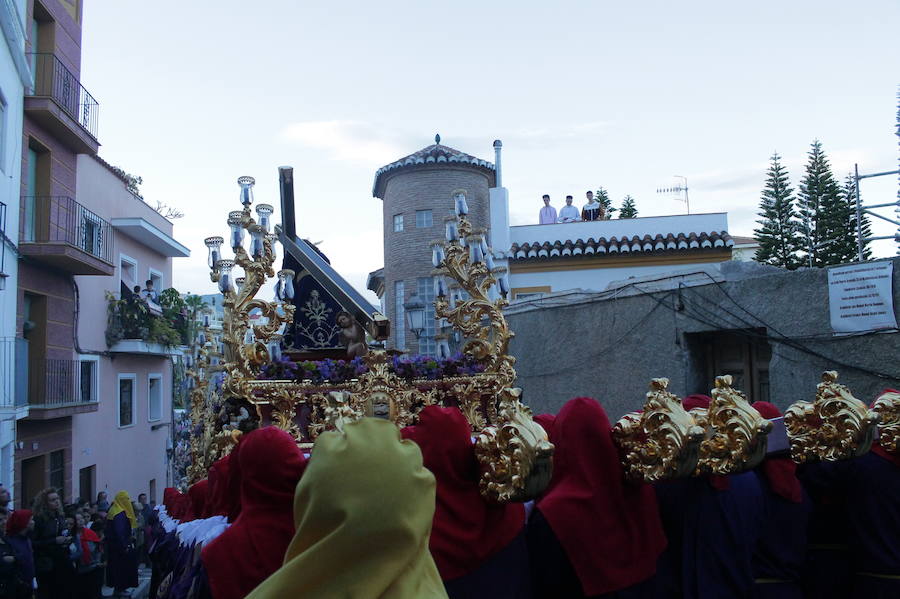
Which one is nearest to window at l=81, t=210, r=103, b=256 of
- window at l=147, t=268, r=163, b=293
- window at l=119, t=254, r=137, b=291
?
window at l=119, t=254, r=137, b=291

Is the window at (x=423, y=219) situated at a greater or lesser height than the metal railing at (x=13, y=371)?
greater

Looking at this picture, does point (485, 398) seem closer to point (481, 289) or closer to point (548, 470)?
point (481, 289)

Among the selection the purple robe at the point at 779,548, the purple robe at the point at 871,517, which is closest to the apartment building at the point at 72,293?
the purple robe at the point at 779,548

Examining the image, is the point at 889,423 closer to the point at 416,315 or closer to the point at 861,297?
the point at 861,297

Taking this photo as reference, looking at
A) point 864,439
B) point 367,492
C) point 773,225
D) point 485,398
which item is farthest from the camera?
point 773,225

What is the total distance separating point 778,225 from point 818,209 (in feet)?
4.44

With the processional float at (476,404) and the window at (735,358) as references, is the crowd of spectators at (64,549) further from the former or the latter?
the window at (735,358)

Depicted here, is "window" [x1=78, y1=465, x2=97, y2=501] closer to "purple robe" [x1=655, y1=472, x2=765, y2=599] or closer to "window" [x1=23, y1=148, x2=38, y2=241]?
"window" [x1=23, y1=148, x2=38, y2=241]

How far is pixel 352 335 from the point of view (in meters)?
7.04

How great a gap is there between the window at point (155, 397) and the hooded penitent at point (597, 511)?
17.4 metres

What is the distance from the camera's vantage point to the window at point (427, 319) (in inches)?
580

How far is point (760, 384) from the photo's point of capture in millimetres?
9141

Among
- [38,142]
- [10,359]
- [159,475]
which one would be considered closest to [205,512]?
[10,359]

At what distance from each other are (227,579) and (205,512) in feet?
6.47
